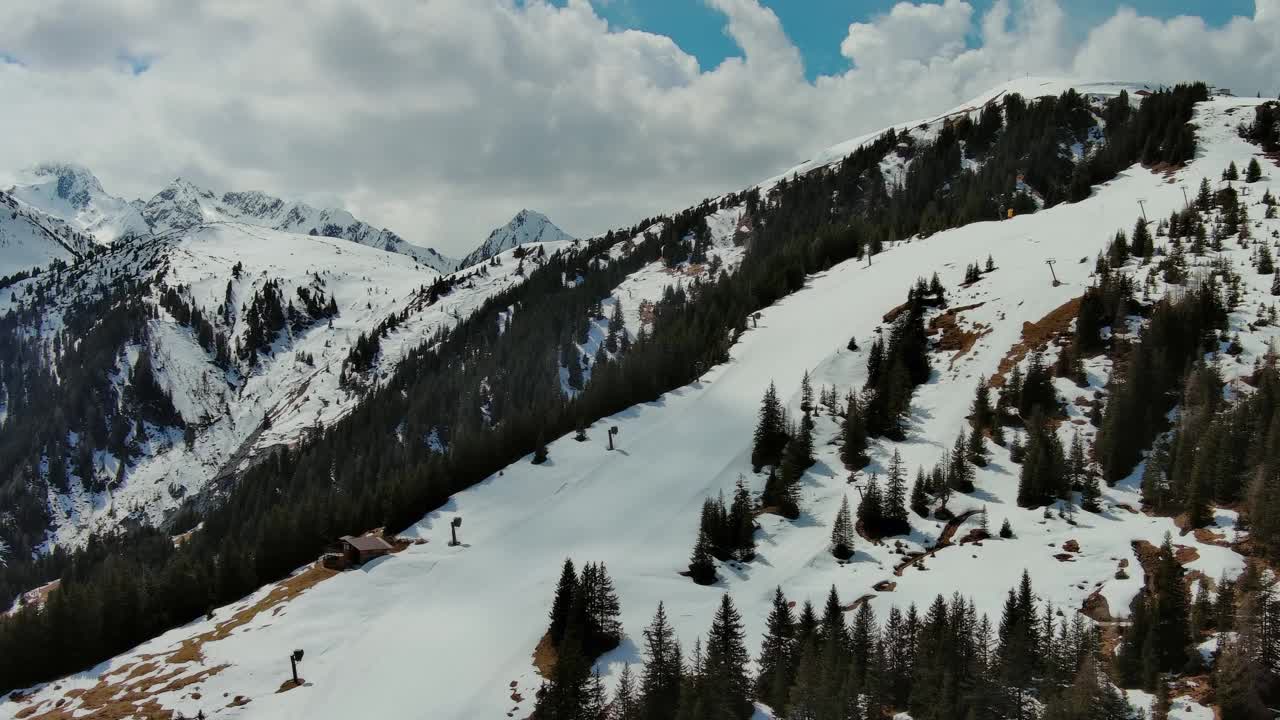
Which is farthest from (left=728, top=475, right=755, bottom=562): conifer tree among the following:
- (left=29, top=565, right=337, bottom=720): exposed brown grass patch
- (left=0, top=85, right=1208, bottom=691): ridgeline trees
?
(left=29, top=565, right=337, bottom=720): exposed brown grass patch

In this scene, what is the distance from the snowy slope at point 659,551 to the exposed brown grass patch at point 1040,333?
1782 millimetres

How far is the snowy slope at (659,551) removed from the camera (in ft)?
A: 189

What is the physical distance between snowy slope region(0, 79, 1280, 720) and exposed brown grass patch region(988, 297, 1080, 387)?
1.78 m

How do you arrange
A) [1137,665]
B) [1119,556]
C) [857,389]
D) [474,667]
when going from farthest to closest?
[857,389], [474,667], [1119,556], [1137,665]

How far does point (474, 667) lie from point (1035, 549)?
48078 millimetres

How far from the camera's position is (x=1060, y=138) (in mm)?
193125

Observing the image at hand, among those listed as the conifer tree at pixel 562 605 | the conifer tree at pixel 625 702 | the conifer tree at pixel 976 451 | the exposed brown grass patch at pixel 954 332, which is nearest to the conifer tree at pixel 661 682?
the conifer tree at pixel 625 702

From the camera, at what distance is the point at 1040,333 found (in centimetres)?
9281

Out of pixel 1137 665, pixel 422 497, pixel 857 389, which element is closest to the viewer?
pixel 1137 665

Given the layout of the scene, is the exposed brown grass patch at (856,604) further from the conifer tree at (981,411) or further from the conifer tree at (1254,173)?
the conifer tree at (1254,173)

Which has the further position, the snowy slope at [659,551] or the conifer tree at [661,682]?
the snowy slope at [659,551]

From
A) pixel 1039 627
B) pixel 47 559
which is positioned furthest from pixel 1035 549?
pixel 47 559

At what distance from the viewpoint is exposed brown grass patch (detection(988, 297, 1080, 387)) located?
90750 mm

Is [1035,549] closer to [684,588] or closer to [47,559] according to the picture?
[684,588]
